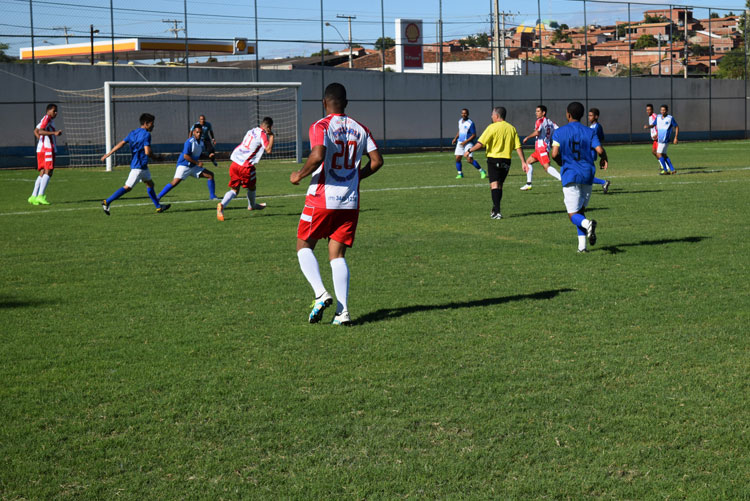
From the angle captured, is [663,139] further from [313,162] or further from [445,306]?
[313,162]

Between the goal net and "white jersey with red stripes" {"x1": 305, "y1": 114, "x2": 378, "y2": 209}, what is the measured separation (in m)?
26.7

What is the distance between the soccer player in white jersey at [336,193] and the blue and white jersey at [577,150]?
4.38 m

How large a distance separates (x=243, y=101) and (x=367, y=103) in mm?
7070

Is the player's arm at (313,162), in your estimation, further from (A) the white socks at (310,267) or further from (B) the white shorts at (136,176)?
(B) the white shorts at (136,176)

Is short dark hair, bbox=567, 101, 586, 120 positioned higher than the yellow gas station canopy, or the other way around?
the yellow gas station canopy

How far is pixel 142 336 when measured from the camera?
6.81 meters

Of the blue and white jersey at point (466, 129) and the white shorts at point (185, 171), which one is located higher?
the blue and white jersey at point (466, 129)

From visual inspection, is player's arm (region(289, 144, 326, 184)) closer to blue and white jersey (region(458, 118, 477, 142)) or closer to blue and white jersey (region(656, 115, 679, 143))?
blue and white jersey (region(458, 118, 477, 142))

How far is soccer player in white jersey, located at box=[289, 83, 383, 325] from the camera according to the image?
6977 millimetres

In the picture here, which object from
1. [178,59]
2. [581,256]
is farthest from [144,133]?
[178,59]

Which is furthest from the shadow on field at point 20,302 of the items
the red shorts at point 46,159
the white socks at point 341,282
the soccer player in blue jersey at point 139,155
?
the red shorts at point 46,159

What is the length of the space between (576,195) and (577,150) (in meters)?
0.57

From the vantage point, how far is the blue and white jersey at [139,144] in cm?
1606

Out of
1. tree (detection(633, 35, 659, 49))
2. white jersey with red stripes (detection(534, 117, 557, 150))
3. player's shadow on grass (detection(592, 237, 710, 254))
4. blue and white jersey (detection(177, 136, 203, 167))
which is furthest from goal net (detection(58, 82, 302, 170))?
tree (detection(633, 35, 659, 49))
